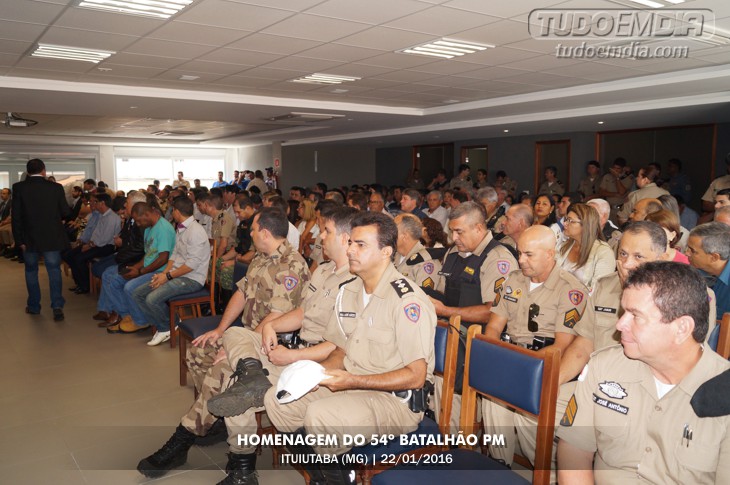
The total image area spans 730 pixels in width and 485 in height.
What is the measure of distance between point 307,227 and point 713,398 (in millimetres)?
5546

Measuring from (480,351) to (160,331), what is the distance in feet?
12.7

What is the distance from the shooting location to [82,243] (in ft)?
25.8

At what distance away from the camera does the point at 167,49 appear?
5.25 m

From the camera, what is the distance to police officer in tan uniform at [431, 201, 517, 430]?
328 centimetres

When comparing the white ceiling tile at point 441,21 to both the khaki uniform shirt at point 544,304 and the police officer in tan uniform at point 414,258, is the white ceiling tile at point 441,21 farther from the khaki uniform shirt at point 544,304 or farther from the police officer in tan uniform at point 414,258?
the khaki uniform shirt at point 544,304

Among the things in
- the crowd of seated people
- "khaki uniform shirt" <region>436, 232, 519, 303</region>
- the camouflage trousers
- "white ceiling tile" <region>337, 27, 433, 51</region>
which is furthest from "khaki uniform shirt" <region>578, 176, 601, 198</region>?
the camouflage trousers

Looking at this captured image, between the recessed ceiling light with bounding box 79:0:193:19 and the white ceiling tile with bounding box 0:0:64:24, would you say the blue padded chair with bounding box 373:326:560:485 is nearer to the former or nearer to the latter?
the recessed ceiling light with bounding box 79:0:193:19

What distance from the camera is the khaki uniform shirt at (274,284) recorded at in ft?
11.1

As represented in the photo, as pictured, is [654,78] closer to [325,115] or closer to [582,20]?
[582,20]

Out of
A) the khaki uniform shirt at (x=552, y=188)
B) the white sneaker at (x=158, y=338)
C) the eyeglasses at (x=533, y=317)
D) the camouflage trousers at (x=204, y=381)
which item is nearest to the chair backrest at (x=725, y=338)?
the eyeglasses at (x=533, y=317)

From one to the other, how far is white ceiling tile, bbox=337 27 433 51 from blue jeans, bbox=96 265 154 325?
10.0ft

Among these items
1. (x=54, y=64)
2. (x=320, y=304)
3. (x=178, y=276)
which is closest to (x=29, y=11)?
(x=54, y=64)

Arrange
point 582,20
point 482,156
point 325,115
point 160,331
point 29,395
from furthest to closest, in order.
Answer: point 482,156, point 325,115, point 160,331, point 582,20, point 29,395

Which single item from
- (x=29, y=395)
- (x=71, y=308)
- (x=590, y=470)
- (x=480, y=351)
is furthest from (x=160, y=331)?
(x=590, y=470)
